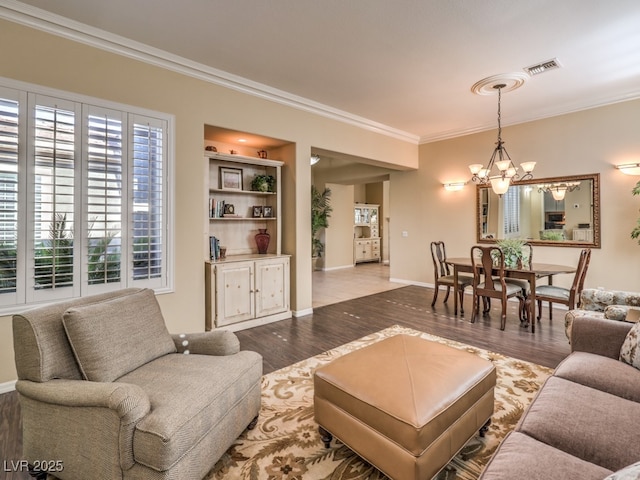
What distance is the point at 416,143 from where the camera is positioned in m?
6.61

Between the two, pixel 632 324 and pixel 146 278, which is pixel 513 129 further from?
pixel 146 278

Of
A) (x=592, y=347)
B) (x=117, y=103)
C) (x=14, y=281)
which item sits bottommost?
(x=592, y=347)

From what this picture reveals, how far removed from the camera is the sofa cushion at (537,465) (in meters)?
1.06

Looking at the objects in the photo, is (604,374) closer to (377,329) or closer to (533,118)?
(377,329)

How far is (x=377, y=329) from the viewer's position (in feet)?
13.2

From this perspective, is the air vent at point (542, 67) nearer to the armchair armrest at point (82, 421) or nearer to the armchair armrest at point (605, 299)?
the armchair armrest at point (605, 299)

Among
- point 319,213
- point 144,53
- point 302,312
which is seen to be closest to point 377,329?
point 302,312

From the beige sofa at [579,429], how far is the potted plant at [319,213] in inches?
287

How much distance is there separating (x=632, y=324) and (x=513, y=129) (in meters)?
4.30

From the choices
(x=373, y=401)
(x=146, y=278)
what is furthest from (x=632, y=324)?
(x=146, y=278)

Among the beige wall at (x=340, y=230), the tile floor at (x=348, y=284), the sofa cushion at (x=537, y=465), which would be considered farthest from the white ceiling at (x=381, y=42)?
the beige wall at (x=340, y=230)

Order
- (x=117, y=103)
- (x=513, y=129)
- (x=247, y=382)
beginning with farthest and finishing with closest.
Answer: (x=513, y=129), (x=117, y=103), (x=247, y=382)

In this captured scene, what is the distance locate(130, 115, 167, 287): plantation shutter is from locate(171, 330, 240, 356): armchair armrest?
135 cm

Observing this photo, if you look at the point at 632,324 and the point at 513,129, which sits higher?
the point at 513,129
